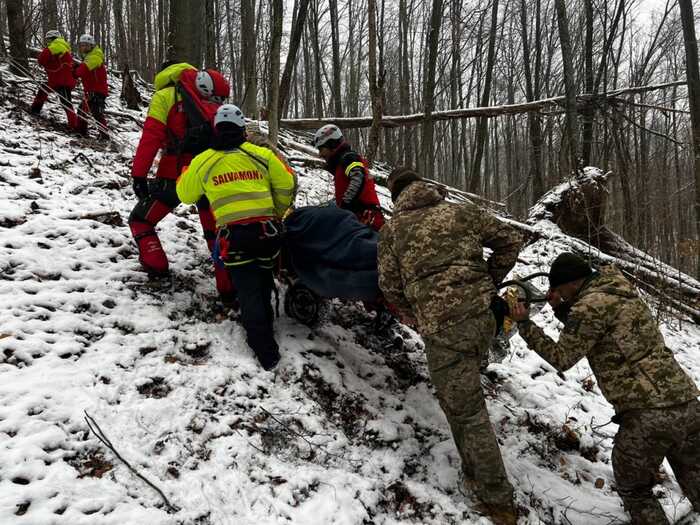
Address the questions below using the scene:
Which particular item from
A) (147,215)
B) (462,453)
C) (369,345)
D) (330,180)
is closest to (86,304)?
(147,215)

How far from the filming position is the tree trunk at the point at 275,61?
290 inches

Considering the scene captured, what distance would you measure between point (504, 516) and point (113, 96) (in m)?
12.9

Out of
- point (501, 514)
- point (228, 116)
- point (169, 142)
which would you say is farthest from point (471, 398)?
point (169, 142)

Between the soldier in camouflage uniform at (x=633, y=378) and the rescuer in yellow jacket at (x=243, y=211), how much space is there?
211 centimetres

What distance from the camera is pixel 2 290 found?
3672 millimetres

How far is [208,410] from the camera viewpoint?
10.8ft

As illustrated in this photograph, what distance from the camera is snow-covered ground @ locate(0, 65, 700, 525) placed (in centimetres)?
266

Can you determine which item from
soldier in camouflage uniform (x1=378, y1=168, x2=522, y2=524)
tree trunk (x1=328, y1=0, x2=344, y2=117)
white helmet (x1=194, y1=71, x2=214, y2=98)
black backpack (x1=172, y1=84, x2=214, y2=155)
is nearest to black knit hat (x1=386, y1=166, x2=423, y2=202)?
soldier in camouflage uniform (x1=378, y1=168, x2=522, y2=524)

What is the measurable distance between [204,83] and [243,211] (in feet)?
5.22

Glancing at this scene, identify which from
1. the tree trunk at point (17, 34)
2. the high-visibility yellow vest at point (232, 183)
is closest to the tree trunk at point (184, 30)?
the high-visibility yellow vest at point (232, 183)

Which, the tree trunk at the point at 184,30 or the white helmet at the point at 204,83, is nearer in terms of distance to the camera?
the white helmet at the point at 204,83

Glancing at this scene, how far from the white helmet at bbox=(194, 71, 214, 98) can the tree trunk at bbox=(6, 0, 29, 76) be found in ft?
23.2

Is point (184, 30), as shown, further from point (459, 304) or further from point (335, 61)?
point (335, 61)

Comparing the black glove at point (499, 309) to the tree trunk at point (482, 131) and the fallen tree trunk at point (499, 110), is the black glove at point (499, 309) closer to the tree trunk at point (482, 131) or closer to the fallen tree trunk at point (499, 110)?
the fallen tree trunk at point (499, 110)
